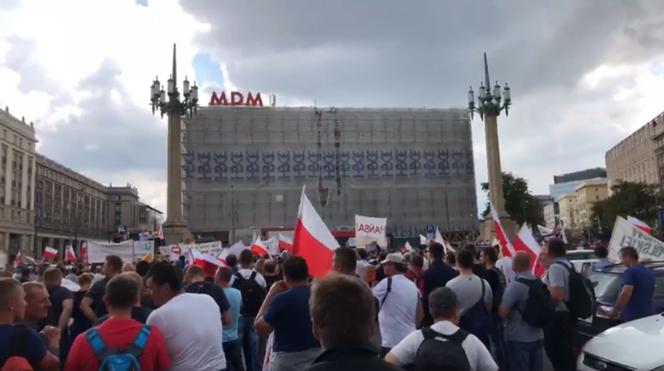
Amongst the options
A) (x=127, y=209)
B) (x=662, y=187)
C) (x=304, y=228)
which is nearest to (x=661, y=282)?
(x=304, y=228)

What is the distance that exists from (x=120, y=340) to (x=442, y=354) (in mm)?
1932

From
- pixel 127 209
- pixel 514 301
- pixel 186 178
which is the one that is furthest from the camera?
pixel 127 209

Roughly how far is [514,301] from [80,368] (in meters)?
4.46

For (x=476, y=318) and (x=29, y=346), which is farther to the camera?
(x=476, y=318)

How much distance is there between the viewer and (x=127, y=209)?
14625cm

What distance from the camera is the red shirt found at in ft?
11.0

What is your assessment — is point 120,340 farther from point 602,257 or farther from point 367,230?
point 367,230

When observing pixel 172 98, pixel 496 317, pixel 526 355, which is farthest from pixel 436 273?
pixel 172 98

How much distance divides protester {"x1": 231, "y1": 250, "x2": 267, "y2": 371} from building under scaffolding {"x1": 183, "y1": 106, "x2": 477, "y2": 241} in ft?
159

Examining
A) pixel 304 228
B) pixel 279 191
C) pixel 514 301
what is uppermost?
pixel 279 191

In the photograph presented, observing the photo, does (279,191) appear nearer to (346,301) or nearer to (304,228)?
(304,228)

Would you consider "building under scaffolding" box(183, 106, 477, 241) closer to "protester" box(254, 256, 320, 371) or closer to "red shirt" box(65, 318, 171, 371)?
"protester" box(254, 256, 320, 371)

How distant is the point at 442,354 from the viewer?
341cm

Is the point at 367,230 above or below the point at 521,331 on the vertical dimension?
above
